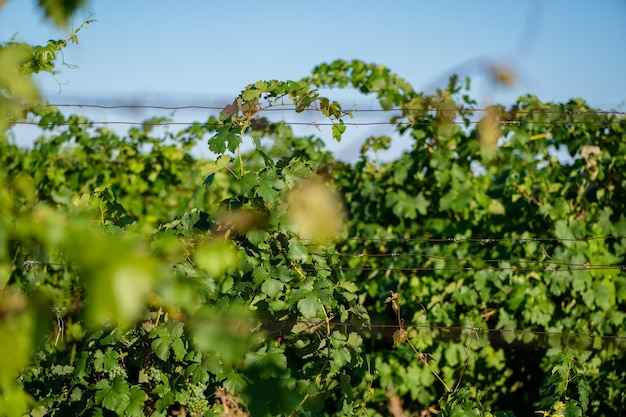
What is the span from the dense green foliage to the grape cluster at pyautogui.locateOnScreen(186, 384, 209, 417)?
0.04 feet

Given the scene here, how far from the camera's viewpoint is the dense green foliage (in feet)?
8.16

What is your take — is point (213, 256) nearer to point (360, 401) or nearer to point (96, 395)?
point (96, 395)

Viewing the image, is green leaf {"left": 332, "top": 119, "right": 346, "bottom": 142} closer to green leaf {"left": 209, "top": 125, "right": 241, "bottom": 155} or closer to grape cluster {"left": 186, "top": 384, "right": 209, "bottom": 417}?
green leaf {"left": 209, "top": 125, "right": 241, "bottom": 155}

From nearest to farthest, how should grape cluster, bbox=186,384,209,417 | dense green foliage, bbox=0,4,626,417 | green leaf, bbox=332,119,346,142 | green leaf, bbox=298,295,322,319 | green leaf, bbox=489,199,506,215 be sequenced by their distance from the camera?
dense green foliage, bbox=0,4,626,417
green leaf, bbox=298,295,322,319
grape cluster, bbox=186,384,209,417
green leaf, bbox=332,119,346,142
green leaf, bbox=489,199,506,215

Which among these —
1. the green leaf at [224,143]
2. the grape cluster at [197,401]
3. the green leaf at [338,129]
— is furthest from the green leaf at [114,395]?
the green leaf at [338,129]

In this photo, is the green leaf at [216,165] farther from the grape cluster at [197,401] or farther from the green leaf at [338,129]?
the grape cluster at [197,401]

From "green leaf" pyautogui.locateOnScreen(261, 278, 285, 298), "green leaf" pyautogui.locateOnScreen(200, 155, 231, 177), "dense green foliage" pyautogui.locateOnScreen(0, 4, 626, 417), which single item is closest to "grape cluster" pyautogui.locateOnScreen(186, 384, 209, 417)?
"dense green foliage" pyautogui.locateOnScreen(0, 4, 626, 417)

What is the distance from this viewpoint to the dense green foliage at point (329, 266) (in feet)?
8.16

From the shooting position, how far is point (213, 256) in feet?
3.01

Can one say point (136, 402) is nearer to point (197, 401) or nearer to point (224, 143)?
point (197, 401)

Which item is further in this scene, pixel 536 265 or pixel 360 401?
pixel 536 265

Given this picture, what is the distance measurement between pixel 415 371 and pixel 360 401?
120cm

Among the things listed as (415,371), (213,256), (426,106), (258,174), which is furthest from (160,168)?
(213,256)

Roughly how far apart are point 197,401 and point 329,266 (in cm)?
79
